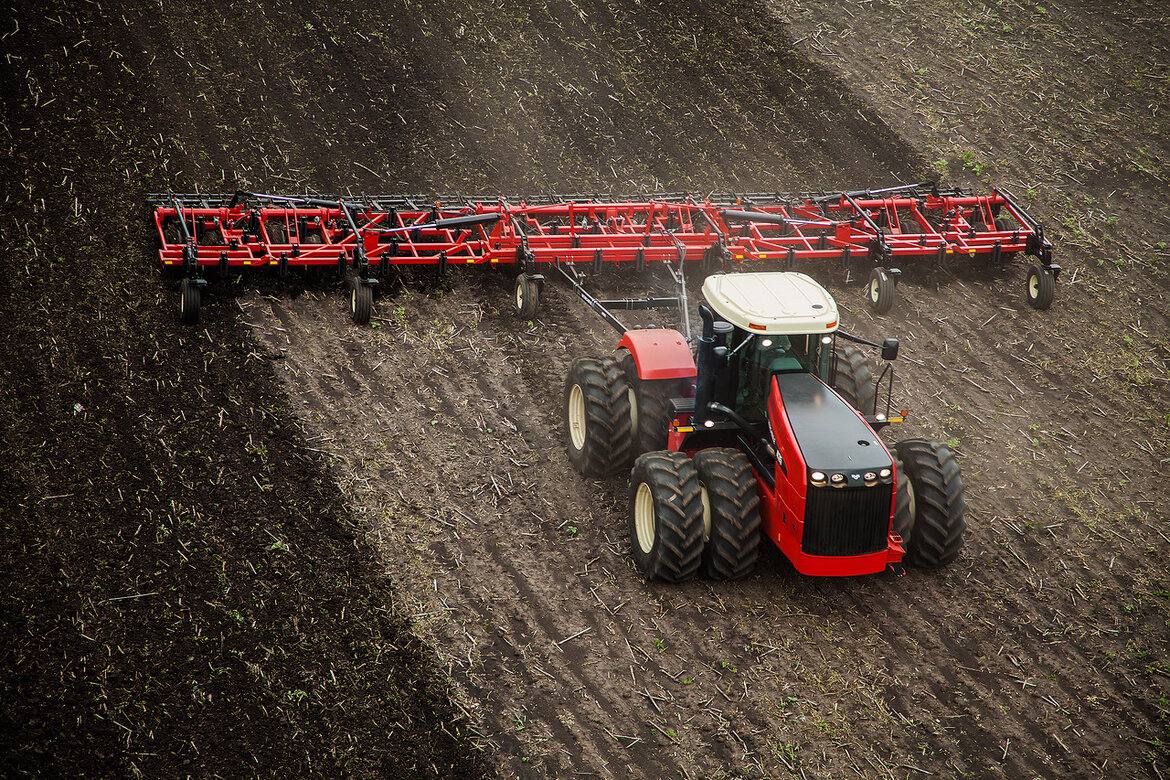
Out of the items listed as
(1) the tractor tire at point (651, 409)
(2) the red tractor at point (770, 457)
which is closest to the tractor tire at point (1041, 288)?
(2) the red tractor at point (770, 457)

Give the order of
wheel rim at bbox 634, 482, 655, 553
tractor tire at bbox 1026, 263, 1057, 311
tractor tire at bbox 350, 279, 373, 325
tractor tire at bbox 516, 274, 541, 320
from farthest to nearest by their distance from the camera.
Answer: tractor tire at bbox 1026, 263, 1057, 311 → tractor tire at bbox 516, 274, 541, 320 → tractor tire at bbox 350, 279, 373, 325 → wheel rim at bbox 634, 482, 655, 553

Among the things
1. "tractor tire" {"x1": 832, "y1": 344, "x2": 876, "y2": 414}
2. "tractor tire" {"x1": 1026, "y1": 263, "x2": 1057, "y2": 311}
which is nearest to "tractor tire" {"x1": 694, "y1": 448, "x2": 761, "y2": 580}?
"tractor tire" {"x1": 832, "y1": 344, "x2": 876, "y2": 414}

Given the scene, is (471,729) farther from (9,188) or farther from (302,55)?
(302,55)

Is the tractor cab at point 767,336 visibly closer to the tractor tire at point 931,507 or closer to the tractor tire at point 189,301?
the tractor tire at point 931,507

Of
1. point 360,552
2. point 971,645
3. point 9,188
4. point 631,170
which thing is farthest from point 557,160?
point 971,645

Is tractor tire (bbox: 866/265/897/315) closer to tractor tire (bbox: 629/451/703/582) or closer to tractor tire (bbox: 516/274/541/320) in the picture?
tractor tire (bbox: 516/274/541/320)

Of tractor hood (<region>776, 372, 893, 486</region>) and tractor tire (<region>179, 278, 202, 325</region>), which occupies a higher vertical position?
tractor hood (<region>776, 372, 893, 486</region>)
